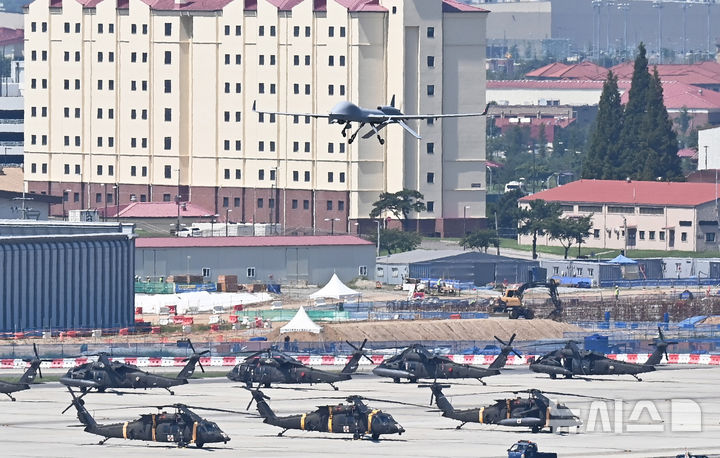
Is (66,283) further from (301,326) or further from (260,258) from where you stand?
(260,258)

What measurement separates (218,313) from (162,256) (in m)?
20.8

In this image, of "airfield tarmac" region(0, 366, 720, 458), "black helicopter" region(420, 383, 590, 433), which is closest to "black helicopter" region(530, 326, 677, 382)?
"airfield tarmac" region(0, 366, 720, 458)

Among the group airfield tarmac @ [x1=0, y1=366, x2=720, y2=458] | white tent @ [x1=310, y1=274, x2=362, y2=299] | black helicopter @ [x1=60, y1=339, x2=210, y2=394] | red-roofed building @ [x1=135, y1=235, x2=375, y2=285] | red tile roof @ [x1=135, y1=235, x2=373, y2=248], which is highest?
red tile roof @ [x1=135, y1=235, x2=373, y2=248]

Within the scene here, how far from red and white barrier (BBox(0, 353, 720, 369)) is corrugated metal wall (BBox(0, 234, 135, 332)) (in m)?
18.3

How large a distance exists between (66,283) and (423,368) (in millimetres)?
37795

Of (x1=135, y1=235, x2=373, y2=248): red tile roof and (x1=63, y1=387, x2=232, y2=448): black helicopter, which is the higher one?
(x1=135, y1=235, x2=373, y2=248): red tile roof

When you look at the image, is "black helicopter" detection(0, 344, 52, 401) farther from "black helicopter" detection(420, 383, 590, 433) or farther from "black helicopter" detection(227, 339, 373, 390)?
"black helicopter" detection(420, 383, 590, 433)

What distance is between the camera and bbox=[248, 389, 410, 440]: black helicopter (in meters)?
75.1

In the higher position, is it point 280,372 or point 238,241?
point 238,241

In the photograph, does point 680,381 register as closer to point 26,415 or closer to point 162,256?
point 26,415

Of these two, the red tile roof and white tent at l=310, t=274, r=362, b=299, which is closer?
white tent at l=310, t=274, r=362, b=299

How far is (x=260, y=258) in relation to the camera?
563 ft

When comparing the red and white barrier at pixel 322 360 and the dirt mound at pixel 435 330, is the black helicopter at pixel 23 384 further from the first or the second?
the dirt mound at pixel 435 330

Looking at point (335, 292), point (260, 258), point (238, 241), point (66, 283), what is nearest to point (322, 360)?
point (66, 283)
